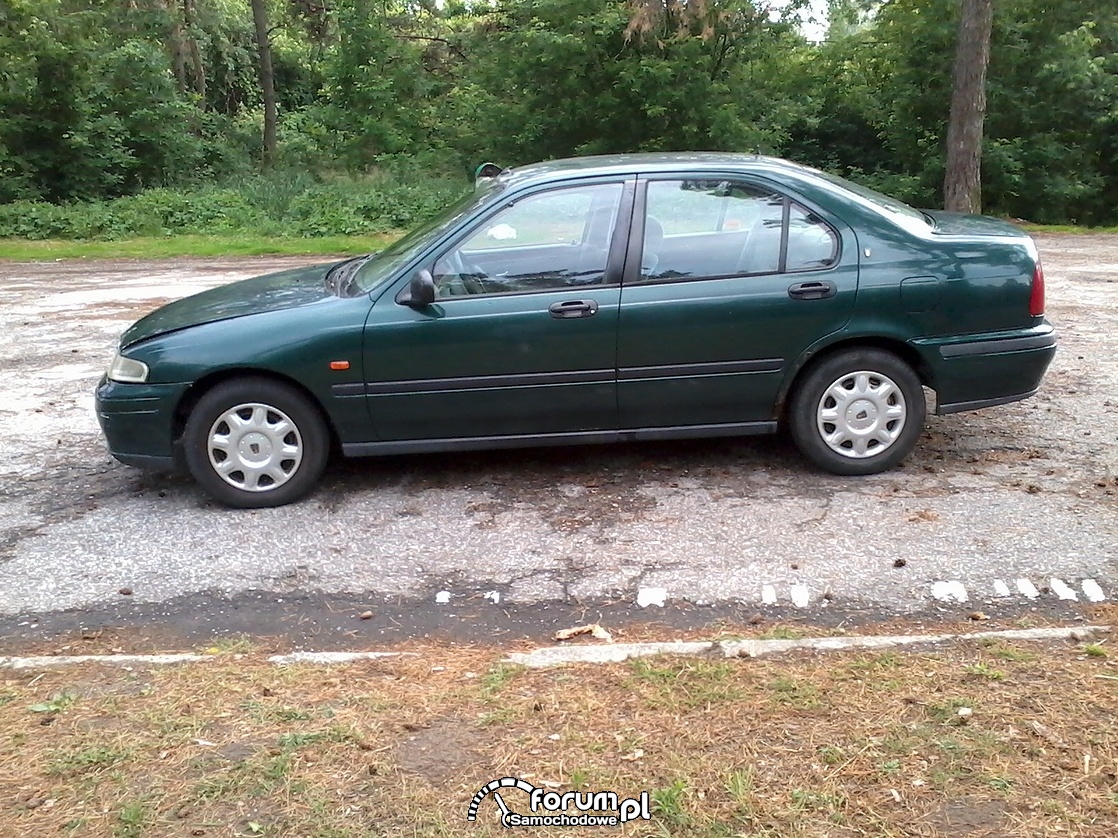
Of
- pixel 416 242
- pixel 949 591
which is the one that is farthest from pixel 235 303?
pixel 949 591

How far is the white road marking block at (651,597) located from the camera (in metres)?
4.14

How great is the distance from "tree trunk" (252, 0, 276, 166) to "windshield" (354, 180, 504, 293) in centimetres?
2393

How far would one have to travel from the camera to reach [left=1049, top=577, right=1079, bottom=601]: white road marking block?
4066 mm

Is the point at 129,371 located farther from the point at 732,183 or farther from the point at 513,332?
the point at 732,183

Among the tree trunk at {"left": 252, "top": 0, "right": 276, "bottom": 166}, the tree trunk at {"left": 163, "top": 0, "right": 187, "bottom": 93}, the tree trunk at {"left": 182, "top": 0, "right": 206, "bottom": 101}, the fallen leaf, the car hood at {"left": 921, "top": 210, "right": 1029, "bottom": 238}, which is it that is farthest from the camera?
the tree trunk at {"left": 182, "top": 0, "right": 206, "bottom": 101}

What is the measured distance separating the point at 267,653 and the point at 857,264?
340cm

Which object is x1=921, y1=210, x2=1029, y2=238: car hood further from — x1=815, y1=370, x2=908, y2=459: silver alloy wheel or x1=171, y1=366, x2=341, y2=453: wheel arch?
x1=171, y1=366, x2=341, y2=453: wheel arch

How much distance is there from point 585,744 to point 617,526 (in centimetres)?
190

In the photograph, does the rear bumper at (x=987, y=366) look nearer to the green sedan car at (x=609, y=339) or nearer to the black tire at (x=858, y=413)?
the green sedan car at (x=609, y=339)

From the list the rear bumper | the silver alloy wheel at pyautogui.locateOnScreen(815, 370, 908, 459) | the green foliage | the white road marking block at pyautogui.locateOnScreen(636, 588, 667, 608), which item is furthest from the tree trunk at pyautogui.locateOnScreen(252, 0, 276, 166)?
the white road marking block at pyautogui.locateOnScreen(636, 588, 667, 608)

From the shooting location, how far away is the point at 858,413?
17.6 feet

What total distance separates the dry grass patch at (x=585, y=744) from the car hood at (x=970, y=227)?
267 cm

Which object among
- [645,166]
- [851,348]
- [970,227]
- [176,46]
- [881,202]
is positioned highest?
[176,46]

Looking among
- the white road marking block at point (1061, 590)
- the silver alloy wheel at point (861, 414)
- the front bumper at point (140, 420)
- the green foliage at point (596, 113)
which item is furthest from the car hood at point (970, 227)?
the green foliage at point (596, 113)
